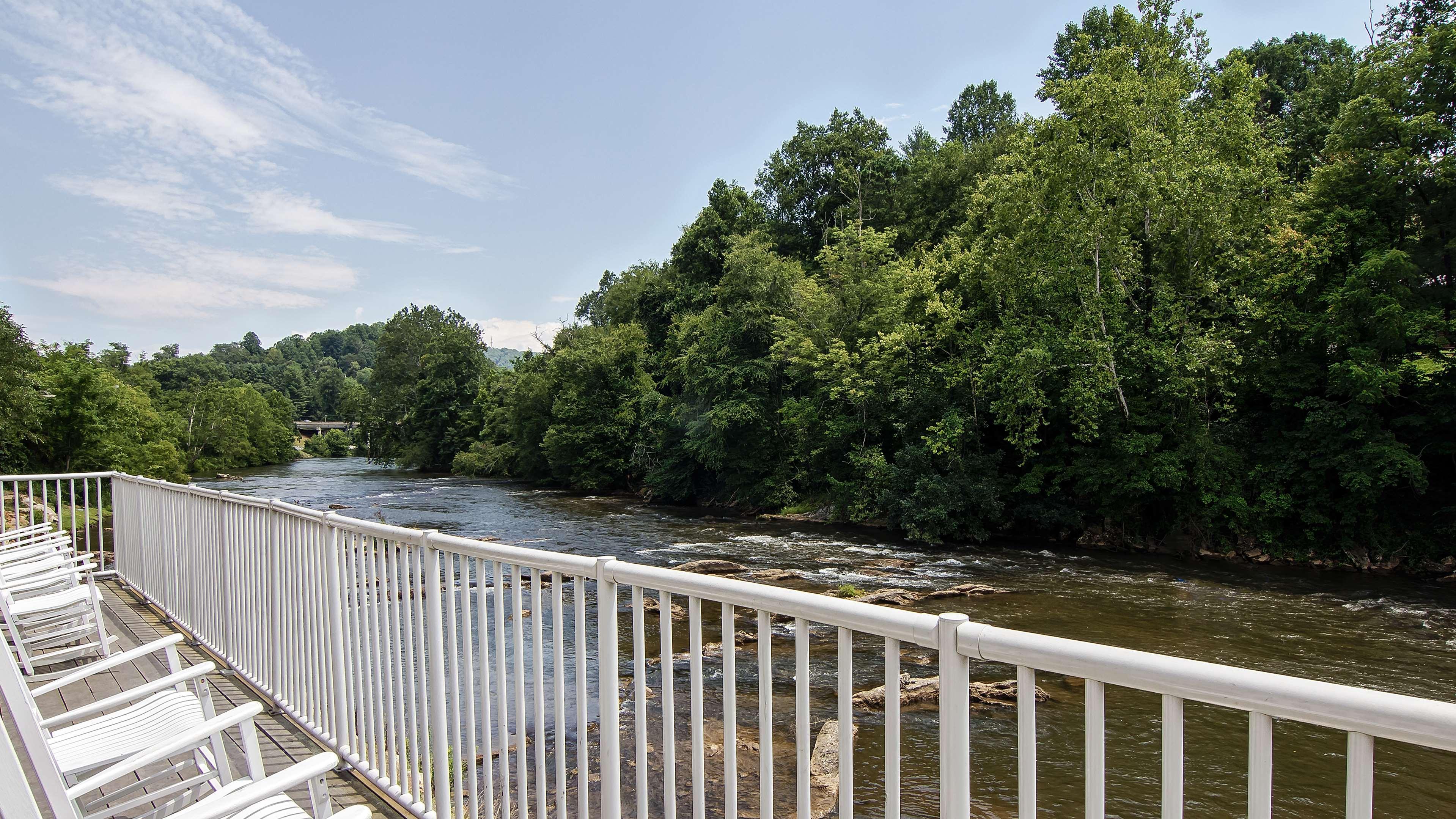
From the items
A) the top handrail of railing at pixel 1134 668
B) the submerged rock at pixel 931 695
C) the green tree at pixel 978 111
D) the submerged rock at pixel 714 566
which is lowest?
the submerged rock at pixel 714 566

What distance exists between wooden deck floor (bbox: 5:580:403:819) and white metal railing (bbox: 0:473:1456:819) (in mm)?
71

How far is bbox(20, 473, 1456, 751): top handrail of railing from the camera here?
815 millimetres

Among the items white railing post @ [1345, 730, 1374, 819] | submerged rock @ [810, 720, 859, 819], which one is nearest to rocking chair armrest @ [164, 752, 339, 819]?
white railing post @ [1345, 730, 1374, 819]

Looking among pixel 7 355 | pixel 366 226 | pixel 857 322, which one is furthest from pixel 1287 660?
pixel 366 226

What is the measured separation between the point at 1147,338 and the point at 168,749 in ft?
57.4

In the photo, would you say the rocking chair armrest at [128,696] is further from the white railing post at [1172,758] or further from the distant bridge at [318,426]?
the distant bridge at [318,426]

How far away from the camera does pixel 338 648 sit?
10.2 feet

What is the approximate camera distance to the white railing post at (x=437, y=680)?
2566 mm

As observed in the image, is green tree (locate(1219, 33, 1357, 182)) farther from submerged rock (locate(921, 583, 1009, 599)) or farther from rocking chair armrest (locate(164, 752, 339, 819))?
rocking chair armrest (locate(164, 752, 339, 819))

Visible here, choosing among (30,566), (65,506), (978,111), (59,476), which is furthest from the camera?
(978,111)

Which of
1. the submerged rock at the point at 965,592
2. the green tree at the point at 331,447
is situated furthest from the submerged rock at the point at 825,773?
the green tree at the point at 331,447

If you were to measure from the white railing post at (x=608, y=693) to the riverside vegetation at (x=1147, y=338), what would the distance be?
15.7m

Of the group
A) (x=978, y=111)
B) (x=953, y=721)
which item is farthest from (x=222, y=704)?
(x=978, y=111)

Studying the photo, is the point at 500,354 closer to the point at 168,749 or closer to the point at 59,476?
the point at 59,476
